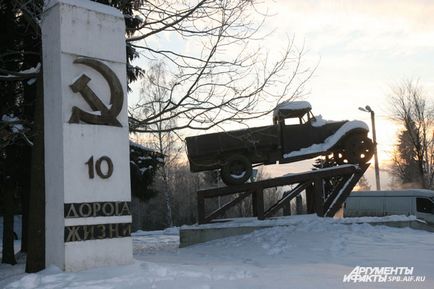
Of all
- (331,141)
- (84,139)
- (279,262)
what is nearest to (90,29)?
(84,139)

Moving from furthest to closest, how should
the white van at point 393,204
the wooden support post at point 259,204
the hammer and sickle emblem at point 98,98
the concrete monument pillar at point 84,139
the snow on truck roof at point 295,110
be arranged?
the white van at point 393,204, the wooden support post at point 259,204, the snow on truck roof at point 295,110, the hammer and sickle emblem at point 98,98, the concrete monument pillar at point 84,139

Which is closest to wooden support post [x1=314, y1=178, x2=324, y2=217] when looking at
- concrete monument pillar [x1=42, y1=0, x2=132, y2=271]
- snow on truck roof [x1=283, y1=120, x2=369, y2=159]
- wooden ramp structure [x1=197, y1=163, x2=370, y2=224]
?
wooden ramp structure [x1=197, y1=163, x2=370, y2=224]

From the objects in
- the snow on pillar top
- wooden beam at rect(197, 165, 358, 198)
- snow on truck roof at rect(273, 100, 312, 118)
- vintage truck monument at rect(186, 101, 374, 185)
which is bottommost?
wooden beam at rect(197, 165, 358, 198)

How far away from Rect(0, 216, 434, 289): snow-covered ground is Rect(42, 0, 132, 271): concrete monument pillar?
1.48ft

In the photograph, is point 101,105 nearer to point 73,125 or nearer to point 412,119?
point 73,125

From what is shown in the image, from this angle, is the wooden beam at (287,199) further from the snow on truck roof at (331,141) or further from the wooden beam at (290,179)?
the snow on truck roof at (331,141)

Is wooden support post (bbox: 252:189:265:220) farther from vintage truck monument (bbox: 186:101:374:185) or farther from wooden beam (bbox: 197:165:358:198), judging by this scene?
vintage truck monument (bbox: 186:101:374:185)

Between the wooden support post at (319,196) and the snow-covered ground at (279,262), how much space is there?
2.33 feet

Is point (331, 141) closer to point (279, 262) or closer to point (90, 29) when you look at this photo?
point (279, 262)

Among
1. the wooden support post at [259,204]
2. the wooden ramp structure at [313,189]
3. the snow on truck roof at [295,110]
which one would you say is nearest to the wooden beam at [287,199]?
the wooden ramp structure at [313,189]

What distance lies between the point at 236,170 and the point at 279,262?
20.1ft

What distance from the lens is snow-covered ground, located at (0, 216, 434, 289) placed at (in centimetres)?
710

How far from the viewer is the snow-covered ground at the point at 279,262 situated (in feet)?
23.3

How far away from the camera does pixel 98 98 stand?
8398mm
